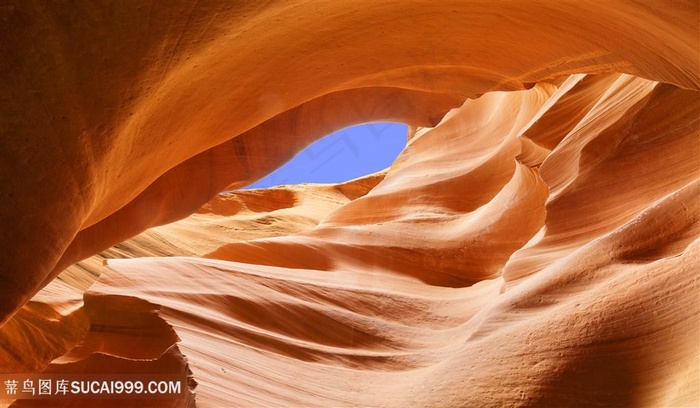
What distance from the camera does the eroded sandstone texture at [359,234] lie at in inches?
86.8

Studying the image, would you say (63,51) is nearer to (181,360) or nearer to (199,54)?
(199,54)

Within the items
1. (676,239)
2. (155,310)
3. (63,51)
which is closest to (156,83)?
(63,51)

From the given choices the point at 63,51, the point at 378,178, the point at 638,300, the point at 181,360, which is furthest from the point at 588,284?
the point at 378,178

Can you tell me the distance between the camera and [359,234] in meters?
7.44

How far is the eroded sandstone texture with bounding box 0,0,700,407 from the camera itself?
2205 mm

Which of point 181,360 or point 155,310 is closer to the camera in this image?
point 181,360

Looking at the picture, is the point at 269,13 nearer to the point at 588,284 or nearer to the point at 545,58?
the point at 545,58

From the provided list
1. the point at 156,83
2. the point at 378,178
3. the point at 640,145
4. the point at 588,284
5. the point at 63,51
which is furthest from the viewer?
the point at 378,178

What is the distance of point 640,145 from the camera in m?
4.93

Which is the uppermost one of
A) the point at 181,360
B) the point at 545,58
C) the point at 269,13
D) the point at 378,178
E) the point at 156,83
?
the point at 378,178

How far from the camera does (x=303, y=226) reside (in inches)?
424

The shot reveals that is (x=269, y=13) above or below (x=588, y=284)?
above

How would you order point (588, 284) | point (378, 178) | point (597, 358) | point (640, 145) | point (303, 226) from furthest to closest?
point (378, 178)
point (303, 226)
point (640, 145)
point (588, 284)
point (597, 358)

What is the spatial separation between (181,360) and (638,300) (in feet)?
7.60
